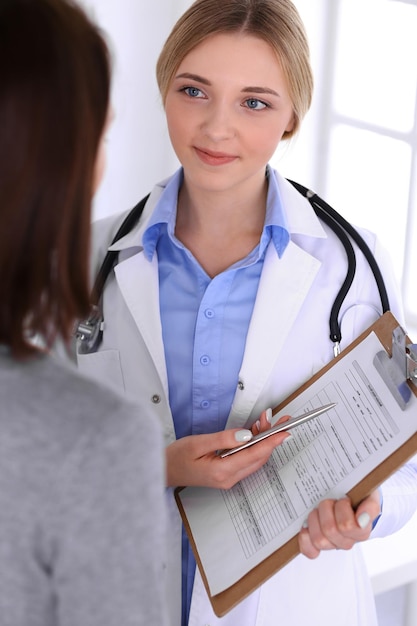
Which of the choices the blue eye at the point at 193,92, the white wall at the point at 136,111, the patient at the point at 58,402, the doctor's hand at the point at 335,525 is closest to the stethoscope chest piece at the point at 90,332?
the blue eye at the point at 193,92

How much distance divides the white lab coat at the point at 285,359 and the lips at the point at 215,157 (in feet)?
0.48

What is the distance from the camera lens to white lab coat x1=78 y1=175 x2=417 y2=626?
1.30 m

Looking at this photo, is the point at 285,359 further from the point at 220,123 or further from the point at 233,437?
the point at 220,123

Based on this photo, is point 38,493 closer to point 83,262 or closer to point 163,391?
point 83,262

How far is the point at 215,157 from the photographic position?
1.33m

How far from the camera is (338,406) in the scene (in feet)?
3.87

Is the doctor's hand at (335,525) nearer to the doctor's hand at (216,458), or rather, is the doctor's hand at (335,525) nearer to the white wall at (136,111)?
the doctor's hand at (216,458)

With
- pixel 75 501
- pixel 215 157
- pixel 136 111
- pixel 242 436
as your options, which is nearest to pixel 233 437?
pixel 242 436

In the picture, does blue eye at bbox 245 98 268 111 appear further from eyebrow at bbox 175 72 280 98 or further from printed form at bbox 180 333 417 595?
printed form at bbox 180 333 417 595

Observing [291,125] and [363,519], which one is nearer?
[363,519]

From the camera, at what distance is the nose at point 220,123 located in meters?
1.31

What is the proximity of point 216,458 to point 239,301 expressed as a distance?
0.29m

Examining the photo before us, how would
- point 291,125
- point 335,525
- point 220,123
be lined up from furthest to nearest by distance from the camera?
point 291,125
point 220,123
point 335,525

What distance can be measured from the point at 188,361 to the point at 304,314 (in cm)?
21
